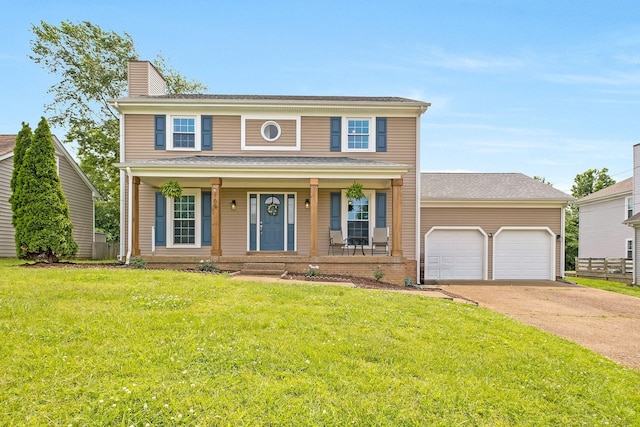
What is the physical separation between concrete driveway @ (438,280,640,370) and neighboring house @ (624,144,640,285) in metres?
5.77

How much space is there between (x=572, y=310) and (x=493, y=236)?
5.89 metres

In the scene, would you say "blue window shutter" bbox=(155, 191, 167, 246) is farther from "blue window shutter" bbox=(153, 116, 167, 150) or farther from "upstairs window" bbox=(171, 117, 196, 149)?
"upstairs window" bbox=(171, 117, 196, 149)

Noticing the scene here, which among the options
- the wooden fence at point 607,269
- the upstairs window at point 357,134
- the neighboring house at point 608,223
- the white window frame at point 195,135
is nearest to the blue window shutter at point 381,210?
the upstairs window at point 357,134

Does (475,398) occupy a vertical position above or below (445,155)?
below

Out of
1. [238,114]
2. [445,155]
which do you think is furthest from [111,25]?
[445,155]

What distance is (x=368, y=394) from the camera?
3.80m

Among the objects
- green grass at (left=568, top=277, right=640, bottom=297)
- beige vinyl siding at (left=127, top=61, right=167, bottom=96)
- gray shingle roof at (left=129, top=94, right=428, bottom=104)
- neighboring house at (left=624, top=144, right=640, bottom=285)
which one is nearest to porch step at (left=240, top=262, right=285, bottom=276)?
gray shingle roof at (left=129, top=94, right=428, bottom=104)

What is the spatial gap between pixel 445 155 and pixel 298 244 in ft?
54.0

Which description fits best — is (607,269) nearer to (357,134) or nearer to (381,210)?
(381,210)

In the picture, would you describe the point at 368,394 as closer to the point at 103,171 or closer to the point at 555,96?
the point at 555,96

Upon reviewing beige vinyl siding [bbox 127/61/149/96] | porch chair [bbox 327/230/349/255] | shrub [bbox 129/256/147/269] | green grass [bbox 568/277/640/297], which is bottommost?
green grass [bbox 568/277/640/297]

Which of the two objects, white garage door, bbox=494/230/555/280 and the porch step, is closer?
the porch step

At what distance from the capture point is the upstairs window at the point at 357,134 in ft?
45.8

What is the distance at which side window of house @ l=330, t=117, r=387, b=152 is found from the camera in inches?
547
